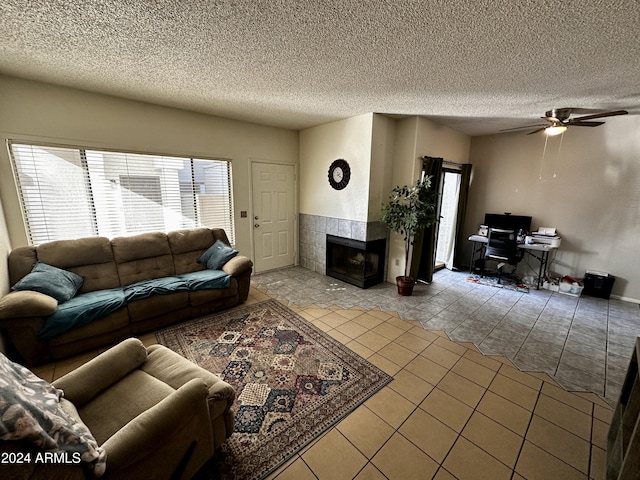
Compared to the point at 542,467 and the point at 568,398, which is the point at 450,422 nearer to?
the point at 542,467

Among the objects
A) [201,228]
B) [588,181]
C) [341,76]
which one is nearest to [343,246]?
[201,228]

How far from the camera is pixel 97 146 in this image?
9.88ft

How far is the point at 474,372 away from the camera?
2234 millimetres

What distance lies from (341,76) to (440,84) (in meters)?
0.96

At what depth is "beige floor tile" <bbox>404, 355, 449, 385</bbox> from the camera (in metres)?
2.15

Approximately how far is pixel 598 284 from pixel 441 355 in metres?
3.27

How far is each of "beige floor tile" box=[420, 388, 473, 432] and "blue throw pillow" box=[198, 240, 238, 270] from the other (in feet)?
8.73

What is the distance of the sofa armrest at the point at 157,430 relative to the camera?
102cm

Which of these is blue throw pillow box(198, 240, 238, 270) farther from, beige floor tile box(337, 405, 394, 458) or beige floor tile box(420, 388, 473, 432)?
beige floor tile box(420, 388, 473, 432)

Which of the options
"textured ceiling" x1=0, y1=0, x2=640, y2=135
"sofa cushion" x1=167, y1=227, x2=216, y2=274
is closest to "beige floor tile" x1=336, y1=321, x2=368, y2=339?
"sofa cushion" x1=167, y1=227, x2=216, y2=274

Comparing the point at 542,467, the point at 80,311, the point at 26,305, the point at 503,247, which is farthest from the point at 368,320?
the point at 26,305

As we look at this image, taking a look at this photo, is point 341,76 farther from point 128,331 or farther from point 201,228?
point 128,331

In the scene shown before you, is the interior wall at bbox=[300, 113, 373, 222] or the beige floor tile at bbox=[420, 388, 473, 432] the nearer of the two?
the beige floor tile at bbox=[420, 388, 473, 432]

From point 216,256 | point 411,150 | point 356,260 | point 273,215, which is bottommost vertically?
point 356,260
